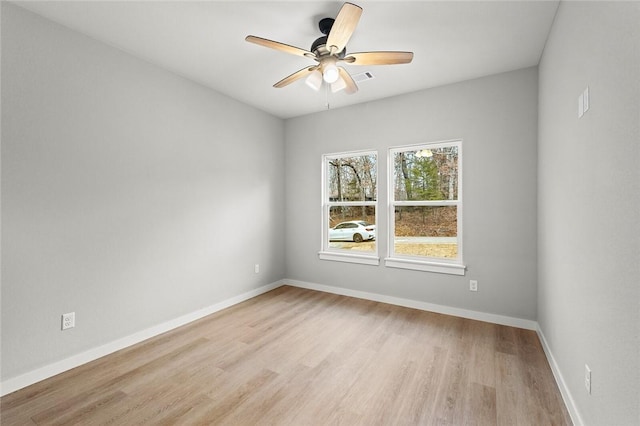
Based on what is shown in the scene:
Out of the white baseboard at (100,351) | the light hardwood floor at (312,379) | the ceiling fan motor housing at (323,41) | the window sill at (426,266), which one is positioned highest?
the ceiling fan motor housing at (323,41)

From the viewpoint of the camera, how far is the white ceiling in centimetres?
214

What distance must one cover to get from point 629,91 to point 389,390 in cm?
212

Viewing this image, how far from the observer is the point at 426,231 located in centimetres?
372

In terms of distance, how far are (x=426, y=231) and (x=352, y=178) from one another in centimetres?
133

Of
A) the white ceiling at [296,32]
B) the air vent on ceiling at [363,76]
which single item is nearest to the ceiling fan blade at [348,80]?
the white ceiling at [296,32]

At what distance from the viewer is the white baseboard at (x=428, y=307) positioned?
310cm

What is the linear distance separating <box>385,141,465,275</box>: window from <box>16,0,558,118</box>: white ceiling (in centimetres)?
91

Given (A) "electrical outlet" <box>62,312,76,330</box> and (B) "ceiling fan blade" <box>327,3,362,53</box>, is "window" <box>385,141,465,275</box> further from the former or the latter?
(A) "electrical outlet" <box>62,312,76,330</box>

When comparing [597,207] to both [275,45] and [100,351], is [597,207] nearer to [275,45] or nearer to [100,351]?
[275,45]

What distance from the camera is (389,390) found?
2078mm

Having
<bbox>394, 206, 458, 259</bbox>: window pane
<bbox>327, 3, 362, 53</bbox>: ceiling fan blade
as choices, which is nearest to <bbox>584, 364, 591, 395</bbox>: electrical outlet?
<bbox>394, 206, 458, 259</bbox>: window pane

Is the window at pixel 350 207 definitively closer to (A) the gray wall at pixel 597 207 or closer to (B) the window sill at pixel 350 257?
(B) the window sill at pixel 350 257

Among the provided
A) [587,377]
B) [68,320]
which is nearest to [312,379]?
[587,377]

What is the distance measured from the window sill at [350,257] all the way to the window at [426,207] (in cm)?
20
